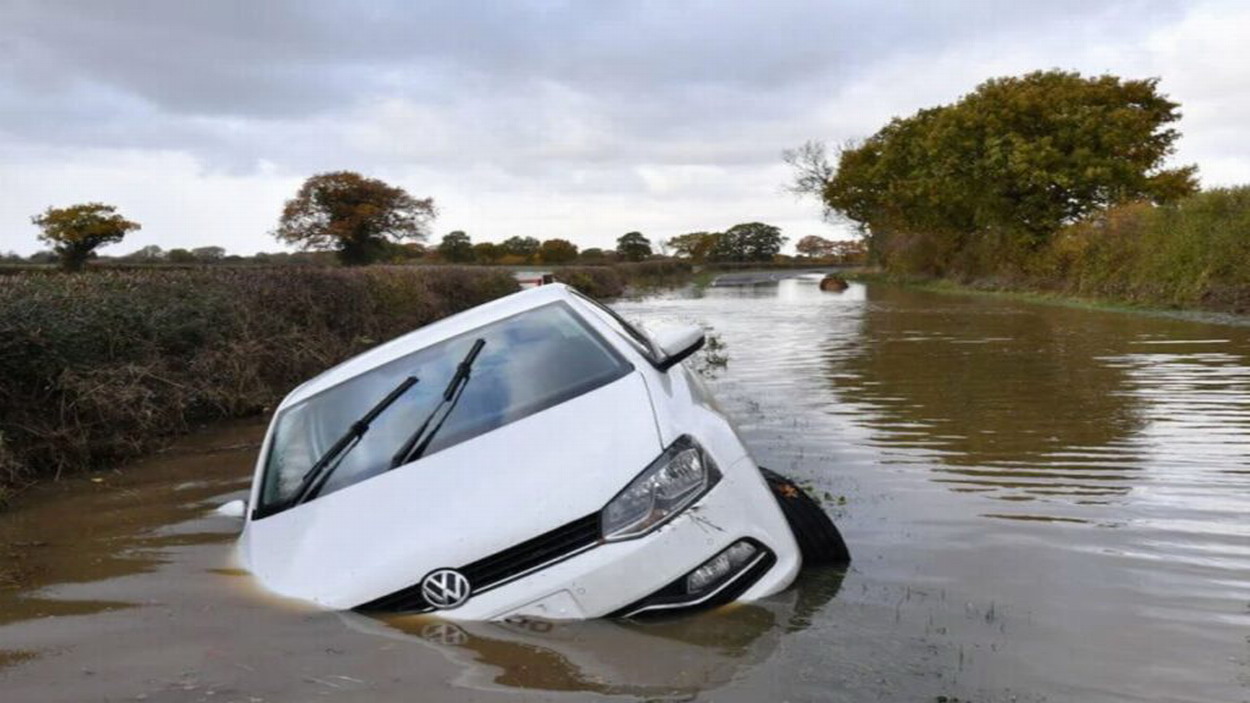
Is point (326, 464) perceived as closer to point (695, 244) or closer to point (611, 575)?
point (611, 575)

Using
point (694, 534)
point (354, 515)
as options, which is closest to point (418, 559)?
point (354, 515)

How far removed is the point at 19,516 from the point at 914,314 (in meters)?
23.7

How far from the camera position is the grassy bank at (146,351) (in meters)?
7.80

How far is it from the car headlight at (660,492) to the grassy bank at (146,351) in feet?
18.4

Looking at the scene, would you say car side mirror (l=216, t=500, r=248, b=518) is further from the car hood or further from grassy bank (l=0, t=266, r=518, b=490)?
grassy bank (l=0, t=266, r=518, b=490)

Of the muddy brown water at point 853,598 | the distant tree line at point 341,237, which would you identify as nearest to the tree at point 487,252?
the distant tree line at point 341,237

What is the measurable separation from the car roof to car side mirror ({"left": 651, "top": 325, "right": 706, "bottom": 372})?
0.56 m

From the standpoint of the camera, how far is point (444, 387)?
423 cm

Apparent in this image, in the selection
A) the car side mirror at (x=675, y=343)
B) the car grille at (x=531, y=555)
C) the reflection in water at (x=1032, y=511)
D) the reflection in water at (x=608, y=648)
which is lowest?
the reflection in water at (x=1032, y=511)

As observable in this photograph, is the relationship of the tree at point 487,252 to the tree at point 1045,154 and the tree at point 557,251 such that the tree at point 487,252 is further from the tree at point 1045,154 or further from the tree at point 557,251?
the tree at point 1045,154

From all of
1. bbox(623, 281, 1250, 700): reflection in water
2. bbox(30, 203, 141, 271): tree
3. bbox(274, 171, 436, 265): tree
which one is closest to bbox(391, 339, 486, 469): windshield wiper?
bbox(623, 281, 1250, 700): reflection in water

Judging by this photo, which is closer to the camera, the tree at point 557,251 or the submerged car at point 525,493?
the submerged car at point 525,493

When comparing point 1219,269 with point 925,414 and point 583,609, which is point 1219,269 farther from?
point 583,609

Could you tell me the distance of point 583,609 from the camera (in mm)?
3352
